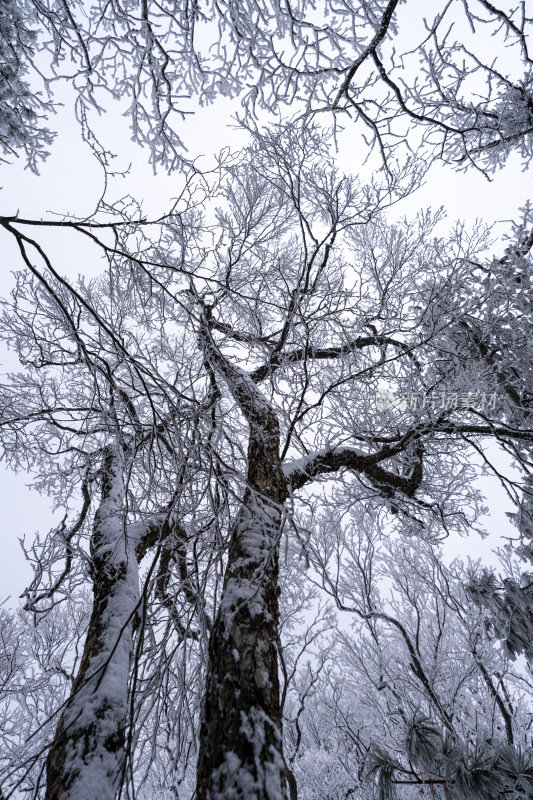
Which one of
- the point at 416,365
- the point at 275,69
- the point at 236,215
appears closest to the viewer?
the point at 275,69

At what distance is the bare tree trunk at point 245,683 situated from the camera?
1.16m

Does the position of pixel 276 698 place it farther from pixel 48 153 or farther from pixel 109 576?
pixel 48 153

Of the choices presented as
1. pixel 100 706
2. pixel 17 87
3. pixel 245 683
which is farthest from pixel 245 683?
pixel 17 87

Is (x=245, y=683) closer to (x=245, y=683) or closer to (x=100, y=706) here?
(x=245, y=683)

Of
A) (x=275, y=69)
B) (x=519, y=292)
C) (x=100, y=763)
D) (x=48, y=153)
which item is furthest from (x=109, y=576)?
(x=519, y=292)

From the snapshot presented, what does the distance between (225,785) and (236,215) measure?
591 centimetres

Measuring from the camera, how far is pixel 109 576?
8.36 feet

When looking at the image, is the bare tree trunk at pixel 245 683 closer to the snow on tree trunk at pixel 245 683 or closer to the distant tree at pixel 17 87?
the snow on tree trunk at pixel 245 683

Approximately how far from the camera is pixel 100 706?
68.6 inches

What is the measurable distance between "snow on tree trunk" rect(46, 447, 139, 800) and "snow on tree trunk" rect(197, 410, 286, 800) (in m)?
0.42

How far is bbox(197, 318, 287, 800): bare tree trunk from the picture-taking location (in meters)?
1.16

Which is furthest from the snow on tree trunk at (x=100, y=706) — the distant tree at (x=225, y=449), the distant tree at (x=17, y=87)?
the distant tree at (x=17, y=87)

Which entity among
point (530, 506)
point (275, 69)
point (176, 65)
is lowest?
point (530, 506)

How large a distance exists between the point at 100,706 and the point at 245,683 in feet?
2.88
